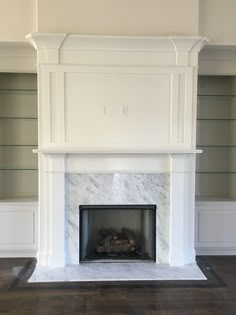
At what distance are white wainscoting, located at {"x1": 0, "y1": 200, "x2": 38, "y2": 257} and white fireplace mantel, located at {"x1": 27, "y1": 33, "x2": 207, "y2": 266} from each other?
1.04 ft

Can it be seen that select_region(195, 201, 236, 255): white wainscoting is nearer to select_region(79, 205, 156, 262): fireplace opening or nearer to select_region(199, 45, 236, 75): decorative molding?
select_region(79, 205, 156, 262): fireplace opening

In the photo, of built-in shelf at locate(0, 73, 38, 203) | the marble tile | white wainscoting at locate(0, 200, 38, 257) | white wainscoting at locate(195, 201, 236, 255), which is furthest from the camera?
built-in shelf at locate(0, 73, 38, 203)

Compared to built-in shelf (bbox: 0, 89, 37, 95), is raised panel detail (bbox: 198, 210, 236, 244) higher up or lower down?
lower down

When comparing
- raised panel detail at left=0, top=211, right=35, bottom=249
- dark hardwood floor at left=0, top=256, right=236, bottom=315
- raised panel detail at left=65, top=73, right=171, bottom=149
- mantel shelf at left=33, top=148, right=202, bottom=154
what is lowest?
dark hardwood floor at left=0, top=256, right=236, bottom=315

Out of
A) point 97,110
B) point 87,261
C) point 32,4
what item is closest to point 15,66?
point 32,4

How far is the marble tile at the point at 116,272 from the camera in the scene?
370 cm

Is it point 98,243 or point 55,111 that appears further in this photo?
point 98,243

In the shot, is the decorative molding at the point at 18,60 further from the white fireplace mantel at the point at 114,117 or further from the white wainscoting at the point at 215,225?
the white wainscoting at the point at 215,225

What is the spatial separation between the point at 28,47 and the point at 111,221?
2.20 metres

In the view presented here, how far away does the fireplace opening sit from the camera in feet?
13.6

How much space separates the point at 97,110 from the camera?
3.93m

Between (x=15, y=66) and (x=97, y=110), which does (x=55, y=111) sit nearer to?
(x=97, y=110)

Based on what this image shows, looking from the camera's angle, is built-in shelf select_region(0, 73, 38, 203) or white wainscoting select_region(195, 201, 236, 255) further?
built-in shelf select_region(0, 73, 38, 203)

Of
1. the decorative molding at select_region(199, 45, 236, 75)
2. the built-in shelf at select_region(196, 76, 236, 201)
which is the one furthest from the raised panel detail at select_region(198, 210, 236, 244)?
the decorative molding at select_region(199, 45, 236, 75)
